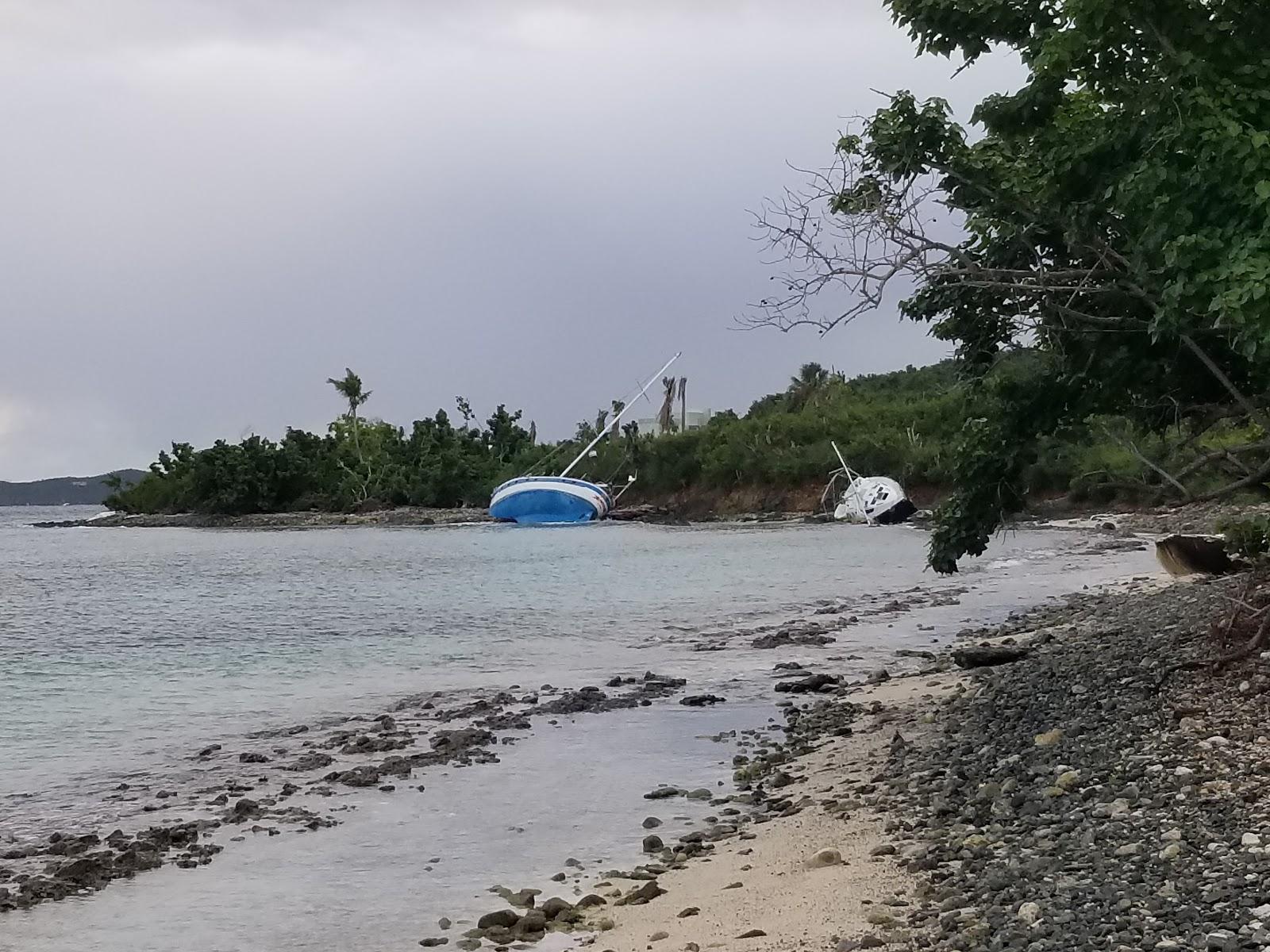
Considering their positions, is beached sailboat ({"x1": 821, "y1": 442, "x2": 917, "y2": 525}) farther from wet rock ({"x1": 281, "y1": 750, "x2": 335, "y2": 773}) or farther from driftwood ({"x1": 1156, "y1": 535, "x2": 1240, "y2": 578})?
wet rock ({"x1": 281, "y1": 750, "x2": 335, "y2": 773})

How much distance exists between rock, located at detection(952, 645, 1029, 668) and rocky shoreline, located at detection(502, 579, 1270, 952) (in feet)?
9.05

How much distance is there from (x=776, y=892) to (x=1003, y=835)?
1.36 meters

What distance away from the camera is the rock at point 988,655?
15453mm

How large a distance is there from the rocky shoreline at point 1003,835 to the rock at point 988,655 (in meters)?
2.76

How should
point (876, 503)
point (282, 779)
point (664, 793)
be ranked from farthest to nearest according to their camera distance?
point (876, 503) < point (282, 779) < point (664, 793)

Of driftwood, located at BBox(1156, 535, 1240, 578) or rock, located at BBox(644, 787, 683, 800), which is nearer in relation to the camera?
rock, located at BBox(644, 787, 683, 800)

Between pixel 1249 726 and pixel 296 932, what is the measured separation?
20.3 feet

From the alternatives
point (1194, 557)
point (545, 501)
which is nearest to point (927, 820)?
point (1194, 557)

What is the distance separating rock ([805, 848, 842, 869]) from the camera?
7.68 m

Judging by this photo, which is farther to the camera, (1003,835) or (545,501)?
(545,501)

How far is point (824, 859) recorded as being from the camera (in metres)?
7.72

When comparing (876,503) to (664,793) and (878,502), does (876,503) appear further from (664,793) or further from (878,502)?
Result: (664,793)

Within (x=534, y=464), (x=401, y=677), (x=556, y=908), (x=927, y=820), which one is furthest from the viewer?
(x=534, y=464)

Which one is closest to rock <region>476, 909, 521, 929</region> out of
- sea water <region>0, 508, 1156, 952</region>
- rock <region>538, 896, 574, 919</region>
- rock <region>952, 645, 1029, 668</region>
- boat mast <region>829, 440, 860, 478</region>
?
rock <region>538, 896, 574, 919</region>
